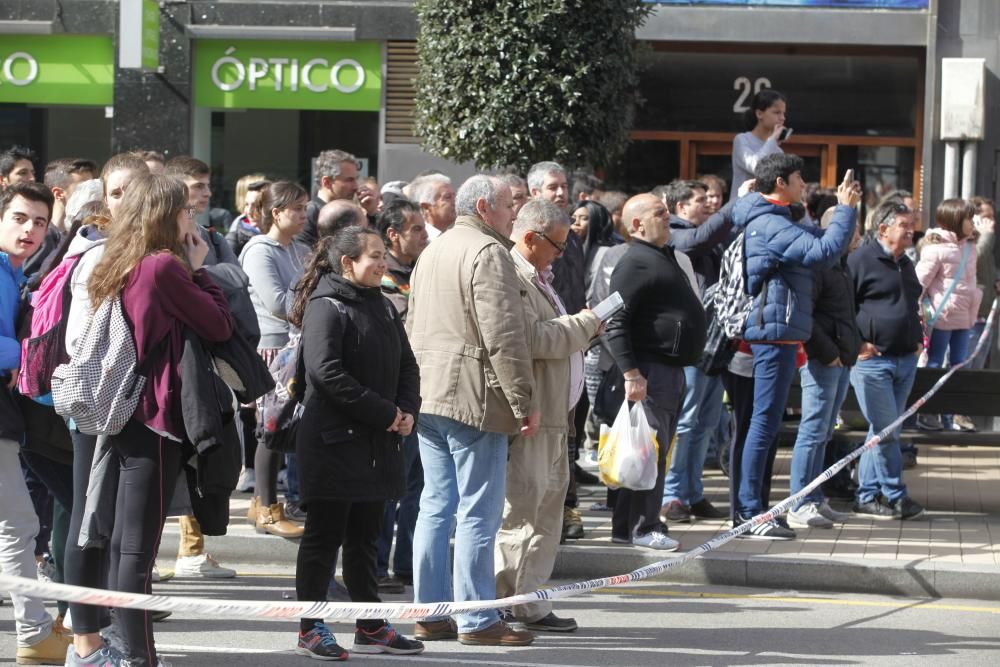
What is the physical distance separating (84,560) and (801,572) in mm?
4016

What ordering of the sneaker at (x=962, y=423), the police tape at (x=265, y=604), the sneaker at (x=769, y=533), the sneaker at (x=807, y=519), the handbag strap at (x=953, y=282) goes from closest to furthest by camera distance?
the police tape at (x=265, y=604)
the sneaker at (x=769, y=533)
the sneaker at (x=807, y=519)
the handbag strap at (x=953, y=282)
the sneaker at (x=962, y=423)

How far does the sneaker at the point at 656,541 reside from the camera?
8248 millimetres

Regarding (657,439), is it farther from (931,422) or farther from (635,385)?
(931,422)

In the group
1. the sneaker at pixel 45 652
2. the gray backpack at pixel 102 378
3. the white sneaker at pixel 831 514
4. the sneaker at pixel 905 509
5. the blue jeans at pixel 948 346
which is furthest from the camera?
the blue jeans at pixel 948 346

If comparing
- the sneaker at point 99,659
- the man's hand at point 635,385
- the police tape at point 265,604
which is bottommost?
the sneaker at point 99,659

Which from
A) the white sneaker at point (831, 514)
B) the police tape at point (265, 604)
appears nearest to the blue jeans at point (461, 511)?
the police tape at point (265, 604)

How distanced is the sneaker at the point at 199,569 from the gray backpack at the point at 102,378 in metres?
2.55

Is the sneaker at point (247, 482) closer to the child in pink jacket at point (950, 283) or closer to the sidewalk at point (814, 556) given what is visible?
the sidewalk at point (814, 556)

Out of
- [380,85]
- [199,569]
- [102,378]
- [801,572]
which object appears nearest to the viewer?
[102,378]

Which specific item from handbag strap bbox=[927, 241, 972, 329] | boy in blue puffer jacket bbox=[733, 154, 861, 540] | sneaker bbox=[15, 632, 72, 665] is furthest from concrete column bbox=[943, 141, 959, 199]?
sneaker bbox=[15, 632, 72, 665]

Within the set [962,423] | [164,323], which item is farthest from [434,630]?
[962,423]

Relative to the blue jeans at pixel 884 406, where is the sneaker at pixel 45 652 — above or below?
below

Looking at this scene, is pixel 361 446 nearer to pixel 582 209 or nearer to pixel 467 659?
pixel 467 659

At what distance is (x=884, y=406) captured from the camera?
378 inches
